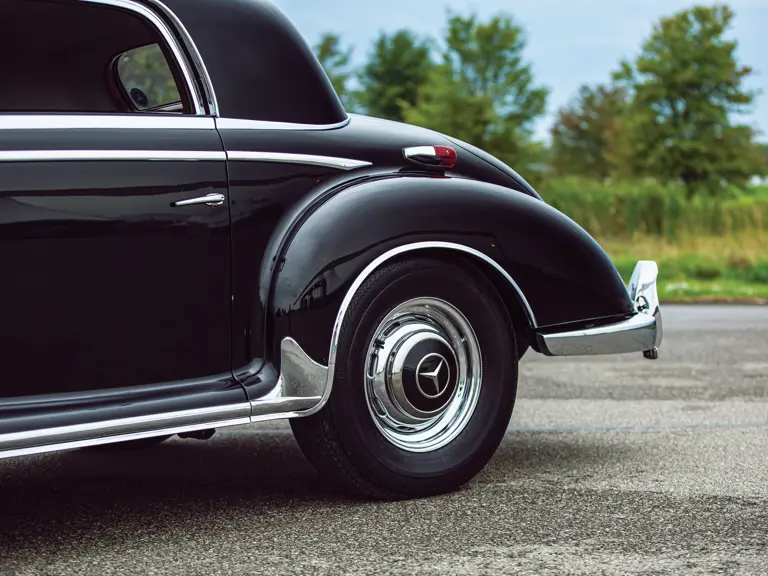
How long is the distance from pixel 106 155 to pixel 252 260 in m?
0.58

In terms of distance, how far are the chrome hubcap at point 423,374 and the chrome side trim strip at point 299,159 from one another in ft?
1.71

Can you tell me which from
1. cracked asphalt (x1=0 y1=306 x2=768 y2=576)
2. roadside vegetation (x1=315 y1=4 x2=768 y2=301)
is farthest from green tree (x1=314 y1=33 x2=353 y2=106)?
cracked asphalt (x1=0 y1=306 x2=768 y2=576)

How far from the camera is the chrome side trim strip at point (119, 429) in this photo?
306cm

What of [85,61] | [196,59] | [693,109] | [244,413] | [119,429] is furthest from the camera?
[693,109]

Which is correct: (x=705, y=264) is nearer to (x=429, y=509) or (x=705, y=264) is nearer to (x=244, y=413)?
(x=429, y=509)

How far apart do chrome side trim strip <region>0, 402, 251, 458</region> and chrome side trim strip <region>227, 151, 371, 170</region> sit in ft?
2.61

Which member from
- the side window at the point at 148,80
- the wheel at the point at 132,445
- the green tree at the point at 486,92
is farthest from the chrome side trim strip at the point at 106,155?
the green tree at the point at 486,92

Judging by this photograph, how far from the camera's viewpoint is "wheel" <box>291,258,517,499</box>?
3.68 m

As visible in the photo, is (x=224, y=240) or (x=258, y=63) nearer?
(x=224, y=240)

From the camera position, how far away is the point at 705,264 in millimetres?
18469

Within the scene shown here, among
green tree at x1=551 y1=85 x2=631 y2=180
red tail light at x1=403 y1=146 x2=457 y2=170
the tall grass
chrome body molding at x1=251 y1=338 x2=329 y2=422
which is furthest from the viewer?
green tree at x1=551 y1=85 x2=631 y2=180

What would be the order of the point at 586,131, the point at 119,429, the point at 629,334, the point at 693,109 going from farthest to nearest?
the point at 586,131
the point at 693,109
the point at 629,334
the point at 119,429

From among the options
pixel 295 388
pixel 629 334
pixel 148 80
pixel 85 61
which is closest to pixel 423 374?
pixel 295 388

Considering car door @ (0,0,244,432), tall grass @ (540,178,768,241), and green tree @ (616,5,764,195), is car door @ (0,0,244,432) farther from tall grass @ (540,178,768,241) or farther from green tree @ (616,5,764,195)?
green tree @ (616,5,764,195)
